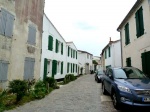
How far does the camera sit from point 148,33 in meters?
9.52


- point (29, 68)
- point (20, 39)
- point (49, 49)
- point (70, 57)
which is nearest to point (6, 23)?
point (20, 39)

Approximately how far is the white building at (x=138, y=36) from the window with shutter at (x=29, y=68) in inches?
300

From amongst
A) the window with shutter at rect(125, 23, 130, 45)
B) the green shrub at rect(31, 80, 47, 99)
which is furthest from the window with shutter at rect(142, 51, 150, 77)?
the green shrub at rect(31, 80, 47, 99)

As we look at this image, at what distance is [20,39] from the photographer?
36.2ft

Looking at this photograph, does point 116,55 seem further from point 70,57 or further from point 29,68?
point 29,68

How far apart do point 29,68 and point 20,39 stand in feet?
7.59

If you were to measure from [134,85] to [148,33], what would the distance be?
15.0 ft

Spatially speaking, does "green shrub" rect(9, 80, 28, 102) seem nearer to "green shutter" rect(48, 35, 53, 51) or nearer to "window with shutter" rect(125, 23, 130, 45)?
"green shutter" rect(48, 35, 53, 51)

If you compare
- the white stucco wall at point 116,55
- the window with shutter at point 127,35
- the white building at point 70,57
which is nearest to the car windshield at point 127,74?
the window with shutter at point 127,35

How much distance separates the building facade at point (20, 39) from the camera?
940cm

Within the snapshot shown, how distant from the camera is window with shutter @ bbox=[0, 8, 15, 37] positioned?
9219 mm

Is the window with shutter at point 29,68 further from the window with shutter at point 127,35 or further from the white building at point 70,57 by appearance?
the white building at point 70,57

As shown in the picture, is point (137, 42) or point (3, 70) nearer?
point (3, 70)

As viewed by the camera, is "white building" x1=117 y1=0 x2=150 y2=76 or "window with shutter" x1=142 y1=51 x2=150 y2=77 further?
"white building" x1=117 y1=0 x2=150 y2=76
